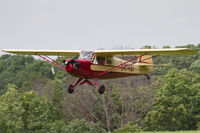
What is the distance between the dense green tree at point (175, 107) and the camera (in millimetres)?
49312

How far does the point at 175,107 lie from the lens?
4991 cm

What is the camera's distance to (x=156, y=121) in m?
49.9

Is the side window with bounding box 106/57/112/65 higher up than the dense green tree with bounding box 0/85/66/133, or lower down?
higher up

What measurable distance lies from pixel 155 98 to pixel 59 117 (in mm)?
17356

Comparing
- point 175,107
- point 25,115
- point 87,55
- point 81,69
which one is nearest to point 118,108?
point 175,107

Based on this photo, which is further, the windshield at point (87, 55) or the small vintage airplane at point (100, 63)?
the windshield at point (87, 55)

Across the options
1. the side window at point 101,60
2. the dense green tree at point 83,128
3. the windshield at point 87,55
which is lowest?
the dense green tree at point 83,128

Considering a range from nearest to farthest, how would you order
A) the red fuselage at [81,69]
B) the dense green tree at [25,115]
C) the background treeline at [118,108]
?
the red fuselage at [81,69]
the background treeline at [118,108]
the dense green tree at [25,115]

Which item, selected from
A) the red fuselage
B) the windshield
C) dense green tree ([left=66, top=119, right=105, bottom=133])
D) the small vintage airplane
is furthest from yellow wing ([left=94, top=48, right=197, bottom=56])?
dense green tree ([left=66, top=119, right=105, bottom=133])

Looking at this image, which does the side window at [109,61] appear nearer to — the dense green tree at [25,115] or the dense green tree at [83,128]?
the dense green tree at [83,128]

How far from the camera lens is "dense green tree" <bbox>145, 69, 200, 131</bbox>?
49312mm

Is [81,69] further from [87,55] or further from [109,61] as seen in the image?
[109,61]

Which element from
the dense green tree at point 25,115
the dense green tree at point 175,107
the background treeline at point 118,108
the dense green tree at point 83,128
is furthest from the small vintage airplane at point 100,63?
the dense green tree at point 25,115

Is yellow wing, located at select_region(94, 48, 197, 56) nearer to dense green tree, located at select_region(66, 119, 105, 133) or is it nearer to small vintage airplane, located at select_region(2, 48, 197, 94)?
small vintage airplane, located at select_region(2, 48, 197, 94)
